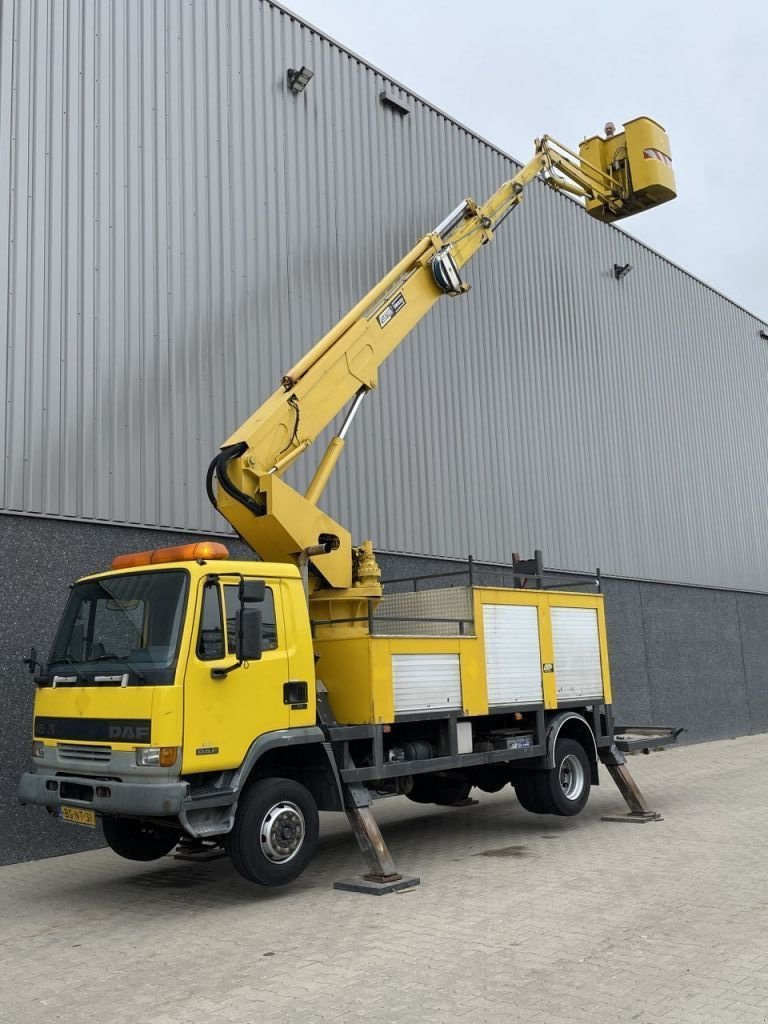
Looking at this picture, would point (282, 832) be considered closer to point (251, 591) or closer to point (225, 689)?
point (225, 689)

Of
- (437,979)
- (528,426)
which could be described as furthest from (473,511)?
(437,979)

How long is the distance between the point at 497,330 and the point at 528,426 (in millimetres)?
1828

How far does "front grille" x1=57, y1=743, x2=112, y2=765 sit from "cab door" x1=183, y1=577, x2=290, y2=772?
720 mm

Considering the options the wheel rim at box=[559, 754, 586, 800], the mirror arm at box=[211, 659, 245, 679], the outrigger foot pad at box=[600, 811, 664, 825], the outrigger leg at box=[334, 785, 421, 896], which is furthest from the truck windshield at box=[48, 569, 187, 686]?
the outrigger foot pad at box=[600, 811, 664, 825]

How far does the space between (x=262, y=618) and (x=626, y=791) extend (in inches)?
211

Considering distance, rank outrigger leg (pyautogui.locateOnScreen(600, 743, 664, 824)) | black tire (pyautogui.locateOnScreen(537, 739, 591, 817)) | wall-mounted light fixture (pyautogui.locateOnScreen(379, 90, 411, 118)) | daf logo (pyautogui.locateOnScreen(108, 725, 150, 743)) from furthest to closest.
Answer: wall-mounted light fixture (pyautogui.locateOnScreen(379, 90, 411, 118))
outrigger leg (pyautogui.locateOnScreen(600, 743, 664, 824))
black tire (pyautogui.locateOnScreen(537, 739, 591, 817))
daf logo (pyautogui.locateOnScreen(108, 725, 150, 743))

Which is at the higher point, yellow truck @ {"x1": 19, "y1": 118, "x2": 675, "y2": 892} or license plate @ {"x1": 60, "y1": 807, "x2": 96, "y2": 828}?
yellow truck @ {"x1": 19, "y1": 118, "x2": 675, "y2": 892}

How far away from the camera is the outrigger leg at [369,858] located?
765 cm

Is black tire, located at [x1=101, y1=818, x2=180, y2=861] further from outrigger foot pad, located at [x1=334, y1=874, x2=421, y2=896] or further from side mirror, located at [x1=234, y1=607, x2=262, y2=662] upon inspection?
side mirror, located at [x1=234, y1=607, x2=262, y2=662]

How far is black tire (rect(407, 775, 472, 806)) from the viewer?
33.8 ft

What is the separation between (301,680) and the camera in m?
7.89

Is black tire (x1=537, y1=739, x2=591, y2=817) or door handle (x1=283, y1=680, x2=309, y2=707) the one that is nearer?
door handle (x1=283, y1=680, x2=309, y2=707)

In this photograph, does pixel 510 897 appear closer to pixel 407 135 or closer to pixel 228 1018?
pixel 228 1018

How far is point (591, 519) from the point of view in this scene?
60.7 feet
